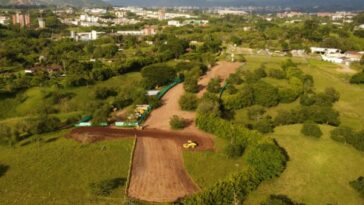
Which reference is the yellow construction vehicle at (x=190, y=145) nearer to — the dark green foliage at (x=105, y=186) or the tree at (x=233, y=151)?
the tree at (x=233, y=151)

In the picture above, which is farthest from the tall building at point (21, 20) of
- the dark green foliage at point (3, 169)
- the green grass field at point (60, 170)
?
the dark green foliage at point (3, 169)

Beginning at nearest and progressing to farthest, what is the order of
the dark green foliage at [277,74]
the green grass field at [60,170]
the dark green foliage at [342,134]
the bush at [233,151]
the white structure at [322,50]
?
the green grass field at [60,170]
the bush at [233,151]
the dark green foliage at [342,134]
the dark green foliage at [277,74]
the white structure at [322,50]

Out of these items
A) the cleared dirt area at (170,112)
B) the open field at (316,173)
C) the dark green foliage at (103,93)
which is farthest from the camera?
the dark green foliage at (103,93)

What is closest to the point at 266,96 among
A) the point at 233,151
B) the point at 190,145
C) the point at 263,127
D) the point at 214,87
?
the point at 214,87

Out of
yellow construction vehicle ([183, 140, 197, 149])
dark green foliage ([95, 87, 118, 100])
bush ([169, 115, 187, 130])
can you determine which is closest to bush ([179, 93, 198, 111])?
bush ([169, 115, 187, 130])

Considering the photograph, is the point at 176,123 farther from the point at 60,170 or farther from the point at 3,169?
the point at 3,169

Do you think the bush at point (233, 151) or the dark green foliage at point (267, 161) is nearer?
the dark green foliage at point (267, 161)
